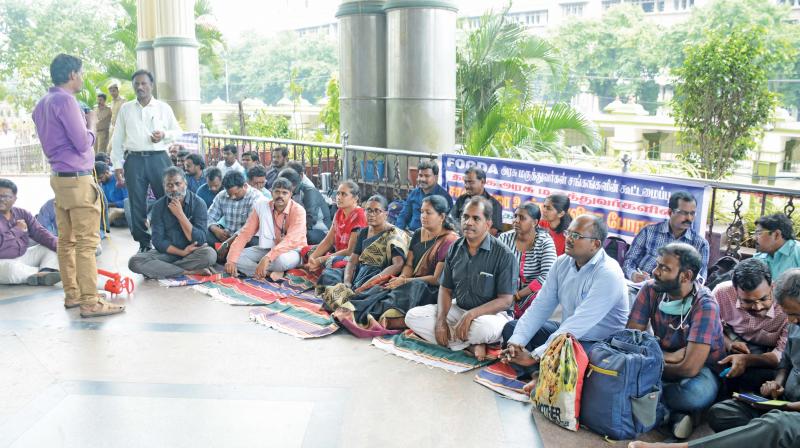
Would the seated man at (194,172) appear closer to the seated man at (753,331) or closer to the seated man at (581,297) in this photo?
the seated man at (581,297)

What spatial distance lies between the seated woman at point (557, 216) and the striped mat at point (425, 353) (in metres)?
1.22

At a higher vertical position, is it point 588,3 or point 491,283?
point 588,3

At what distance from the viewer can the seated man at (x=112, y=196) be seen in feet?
29.9

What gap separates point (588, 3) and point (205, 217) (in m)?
54.7

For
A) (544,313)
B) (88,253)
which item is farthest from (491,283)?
(88,253)

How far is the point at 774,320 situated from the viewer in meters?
3.75

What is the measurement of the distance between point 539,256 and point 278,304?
228 centimetres

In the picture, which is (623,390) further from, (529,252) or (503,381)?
(529,252)

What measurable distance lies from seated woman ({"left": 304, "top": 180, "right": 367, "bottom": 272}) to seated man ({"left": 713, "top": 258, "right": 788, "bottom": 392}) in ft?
11.1

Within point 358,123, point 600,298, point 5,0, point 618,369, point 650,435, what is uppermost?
point 5,0

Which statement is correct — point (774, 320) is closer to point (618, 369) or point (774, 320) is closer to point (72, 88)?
point (618, 369)

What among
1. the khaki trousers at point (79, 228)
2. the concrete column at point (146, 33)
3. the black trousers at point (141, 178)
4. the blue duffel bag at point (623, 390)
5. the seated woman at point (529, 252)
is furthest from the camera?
the concrete column at point (146, 33)

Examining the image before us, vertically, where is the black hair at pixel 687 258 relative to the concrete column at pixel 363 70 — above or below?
below

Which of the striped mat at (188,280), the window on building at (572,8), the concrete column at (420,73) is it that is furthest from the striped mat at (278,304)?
the window on building at (572,8)
